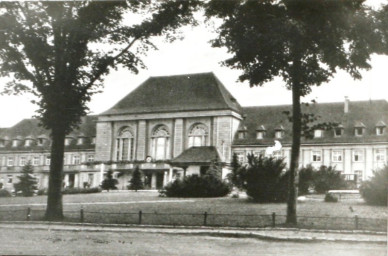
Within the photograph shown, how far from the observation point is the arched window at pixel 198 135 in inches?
1962

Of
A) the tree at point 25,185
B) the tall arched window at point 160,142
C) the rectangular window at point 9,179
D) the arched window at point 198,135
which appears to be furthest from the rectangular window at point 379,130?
the rectangular window at point 9,179

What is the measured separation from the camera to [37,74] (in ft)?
53.1

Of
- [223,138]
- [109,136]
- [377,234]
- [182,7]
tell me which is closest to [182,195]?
[182,7]

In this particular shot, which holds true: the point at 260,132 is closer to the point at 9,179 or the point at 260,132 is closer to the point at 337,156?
the point at 337,156

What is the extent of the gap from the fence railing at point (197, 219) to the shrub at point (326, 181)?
34.0 ft

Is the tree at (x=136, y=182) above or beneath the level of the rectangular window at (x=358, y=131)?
beneath

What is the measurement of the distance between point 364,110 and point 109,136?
24808mm

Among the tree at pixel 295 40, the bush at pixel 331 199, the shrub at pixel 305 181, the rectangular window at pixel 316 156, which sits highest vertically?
the tree at pixel 295 40

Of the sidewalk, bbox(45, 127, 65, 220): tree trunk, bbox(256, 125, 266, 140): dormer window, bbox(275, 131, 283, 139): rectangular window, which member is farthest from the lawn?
bbox(256, 125, 266, 140): dormer window

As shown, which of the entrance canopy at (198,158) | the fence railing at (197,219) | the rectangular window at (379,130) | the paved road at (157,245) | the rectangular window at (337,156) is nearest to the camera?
the paved road at (157,245)

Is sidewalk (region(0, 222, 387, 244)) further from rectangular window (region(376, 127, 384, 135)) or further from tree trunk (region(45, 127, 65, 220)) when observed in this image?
rectangular window (region(376, 127, 384, 135))

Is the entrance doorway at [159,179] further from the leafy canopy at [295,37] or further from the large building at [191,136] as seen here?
the leafy canopy at [295,37]

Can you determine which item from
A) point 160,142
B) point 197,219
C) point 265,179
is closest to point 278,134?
point 160,142

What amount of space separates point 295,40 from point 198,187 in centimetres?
1438
